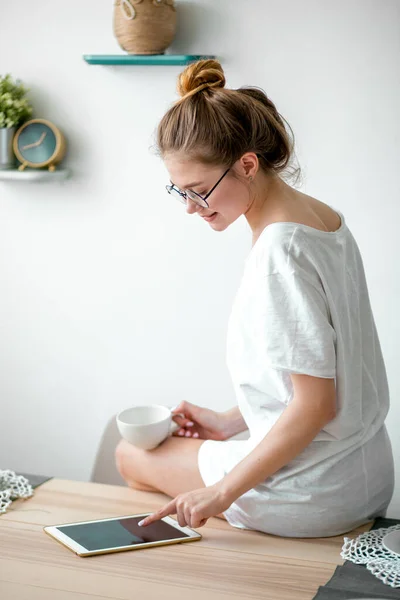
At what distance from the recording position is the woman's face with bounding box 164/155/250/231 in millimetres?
1584

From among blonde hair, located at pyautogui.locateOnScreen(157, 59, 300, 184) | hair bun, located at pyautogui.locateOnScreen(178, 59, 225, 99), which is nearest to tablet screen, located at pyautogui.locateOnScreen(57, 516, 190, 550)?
blonde hair, located at pyautogui.locateOnScreen(157, 59, 300, 184)

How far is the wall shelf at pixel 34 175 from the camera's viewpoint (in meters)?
2.62

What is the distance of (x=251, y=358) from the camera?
1606 millimetres

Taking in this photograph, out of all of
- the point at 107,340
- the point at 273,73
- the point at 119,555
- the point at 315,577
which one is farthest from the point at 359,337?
the point at 107,340

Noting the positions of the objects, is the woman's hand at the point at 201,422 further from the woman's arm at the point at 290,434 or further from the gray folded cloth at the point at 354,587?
the gray folded cloth at the point at 354,587

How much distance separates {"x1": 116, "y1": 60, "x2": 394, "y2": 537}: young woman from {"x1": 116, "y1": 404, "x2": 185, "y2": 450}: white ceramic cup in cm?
19

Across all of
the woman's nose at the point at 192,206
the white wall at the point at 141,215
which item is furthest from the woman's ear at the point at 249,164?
the white wall at the point at 141,215

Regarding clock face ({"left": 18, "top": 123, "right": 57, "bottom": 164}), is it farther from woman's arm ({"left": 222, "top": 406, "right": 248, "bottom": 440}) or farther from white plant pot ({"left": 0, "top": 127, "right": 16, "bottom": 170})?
woman's arm ({"left": 222, "top": 406, "right": 248, "bottom": 440})

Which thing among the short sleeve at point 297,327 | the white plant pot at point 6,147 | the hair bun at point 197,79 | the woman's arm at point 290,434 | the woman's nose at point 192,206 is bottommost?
the woman's arm at point 290,434

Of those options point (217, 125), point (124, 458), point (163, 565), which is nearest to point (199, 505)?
point (163, 565)

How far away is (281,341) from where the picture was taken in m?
1.52

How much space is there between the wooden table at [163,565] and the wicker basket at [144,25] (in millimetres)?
1358

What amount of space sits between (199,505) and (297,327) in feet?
1.30

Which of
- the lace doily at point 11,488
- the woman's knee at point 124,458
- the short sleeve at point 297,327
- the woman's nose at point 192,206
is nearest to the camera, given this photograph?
the short sleeve at point 297,327
